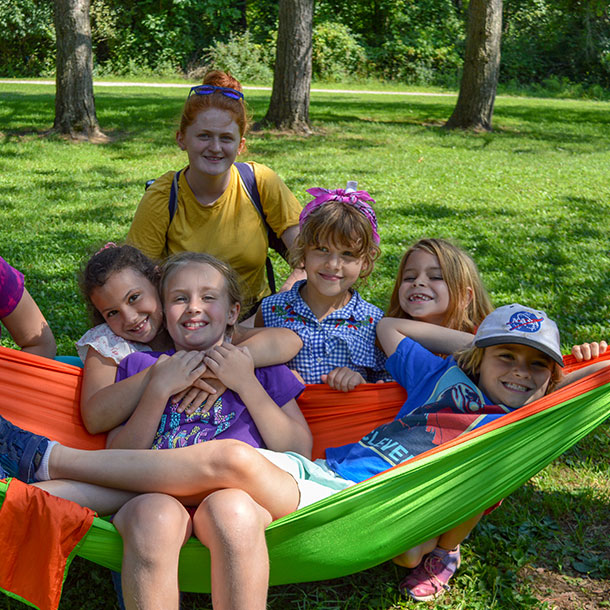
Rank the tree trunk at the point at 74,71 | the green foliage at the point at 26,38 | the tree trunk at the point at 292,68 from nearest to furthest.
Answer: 1. the tree trunk at the point at 74,71
2. the tree trunk at the point at 292,68
3. the green foliage at the point at 26,38

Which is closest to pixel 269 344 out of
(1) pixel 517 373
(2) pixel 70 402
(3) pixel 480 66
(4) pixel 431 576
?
(2) pixel 70 402

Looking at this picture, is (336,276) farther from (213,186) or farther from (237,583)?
(237,583)

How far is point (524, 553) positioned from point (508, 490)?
55 cm

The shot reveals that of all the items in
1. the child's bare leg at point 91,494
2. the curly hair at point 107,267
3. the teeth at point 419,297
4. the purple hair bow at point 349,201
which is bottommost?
the child's bare leg at point 91,494

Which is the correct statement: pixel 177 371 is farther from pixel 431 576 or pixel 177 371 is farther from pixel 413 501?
pixel 431 576

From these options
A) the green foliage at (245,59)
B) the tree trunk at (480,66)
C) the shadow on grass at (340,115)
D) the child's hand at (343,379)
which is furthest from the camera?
the green foliage at (245,59)

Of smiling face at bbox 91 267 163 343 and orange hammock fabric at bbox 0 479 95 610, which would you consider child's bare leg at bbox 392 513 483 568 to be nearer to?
orange hammock fabric at bbox 0 479 95 610

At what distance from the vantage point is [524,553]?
244 cm

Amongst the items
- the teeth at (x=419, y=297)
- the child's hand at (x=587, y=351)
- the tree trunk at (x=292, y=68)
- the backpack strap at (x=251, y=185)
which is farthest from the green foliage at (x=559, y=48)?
the child's hand at (x=587, y=351)

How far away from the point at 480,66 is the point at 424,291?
985 cm

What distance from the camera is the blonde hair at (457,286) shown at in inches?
106

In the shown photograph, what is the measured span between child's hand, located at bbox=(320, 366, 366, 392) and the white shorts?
0.43m

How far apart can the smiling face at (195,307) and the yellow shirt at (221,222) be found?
0.81 meters

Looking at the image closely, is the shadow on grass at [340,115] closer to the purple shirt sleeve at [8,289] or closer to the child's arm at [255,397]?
the purple shirt sleeve at [8,289]
